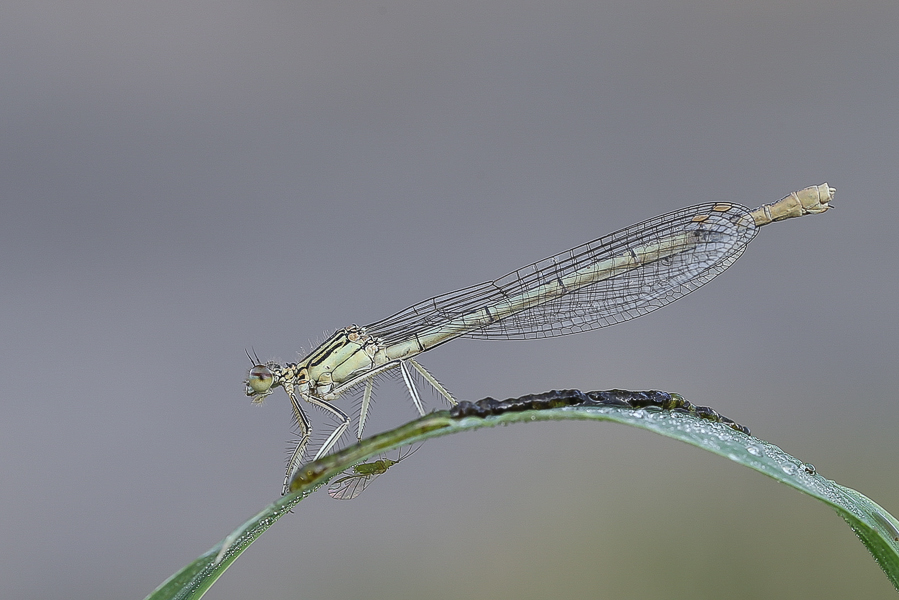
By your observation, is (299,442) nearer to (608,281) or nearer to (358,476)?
(358,476)

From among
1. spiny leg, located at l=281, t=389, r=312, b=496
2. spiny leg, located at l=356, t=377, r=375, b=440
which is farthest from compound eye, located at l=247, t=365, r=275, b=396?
spiny leg, located at l=356, t=377, r=375, b=440

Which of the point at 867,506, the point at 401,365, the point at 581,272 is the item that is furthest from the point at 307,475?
the point at 581,272

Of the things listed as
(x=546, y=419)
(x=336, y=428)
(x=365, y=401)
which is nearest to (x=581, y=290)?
(x=365, y=401)

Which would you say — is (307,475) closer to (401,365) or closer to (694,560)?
(401,365)

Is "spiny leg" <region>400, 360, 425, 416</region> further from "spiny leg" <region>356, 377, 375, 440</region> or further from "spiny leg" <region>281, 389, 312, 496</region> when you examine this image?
"spiny leg" <region>281, 389, 312, 496</region>

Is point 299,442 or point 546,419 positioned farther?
point 299,442

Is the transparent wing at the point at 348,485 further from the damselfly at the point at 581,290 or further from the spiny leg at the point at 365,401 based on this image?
the damselfly at the point at 581,290

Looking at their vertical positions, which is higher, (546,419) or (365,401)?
(365,401)
